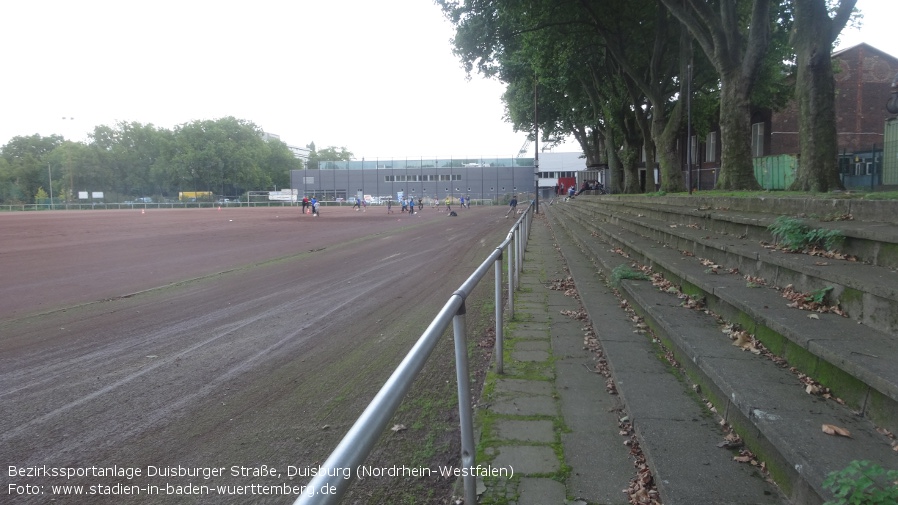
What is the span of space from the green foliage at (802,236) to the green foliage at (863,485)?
2.82 metres

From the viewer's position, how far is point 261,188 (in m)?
112

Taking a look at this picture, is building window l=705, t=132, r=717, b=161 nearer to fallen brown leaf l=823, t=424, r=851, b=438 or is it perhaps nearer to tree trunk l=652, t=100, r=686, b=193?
tree trunk l=652, t=100, r=686, b=193

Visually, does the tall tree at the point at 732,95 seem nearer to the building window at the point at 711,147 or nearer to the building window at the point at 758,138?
the building window at the point at 758,138

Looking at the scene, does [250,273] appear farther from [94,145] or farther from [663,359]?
[94,145]

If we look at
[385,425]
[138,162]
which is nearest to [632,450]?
[385,425]

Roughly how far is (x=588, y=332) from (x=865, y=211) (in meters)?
2.70

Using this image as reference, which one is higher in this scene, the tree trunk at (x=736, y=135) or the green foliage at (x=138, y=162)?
the green foliage at (x=138, y=162)

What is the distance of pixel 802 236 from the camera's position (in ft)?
15.6

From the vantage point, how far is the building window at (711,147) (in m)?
36.9

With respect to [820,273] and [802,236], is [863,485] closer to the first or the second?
[820,273]

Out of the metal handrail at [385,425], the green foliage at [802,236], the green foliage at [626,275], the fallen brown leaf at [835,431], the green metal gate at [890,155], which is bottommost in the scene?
the fallen brown leaf at [835,431]

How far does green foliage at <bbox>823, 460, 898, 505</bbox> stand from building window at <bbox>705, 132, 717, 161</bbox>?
38366 millimetres

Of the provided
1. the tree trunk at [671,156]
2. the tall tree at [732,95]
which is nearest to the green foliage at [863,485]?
the tall tree at [732,95]

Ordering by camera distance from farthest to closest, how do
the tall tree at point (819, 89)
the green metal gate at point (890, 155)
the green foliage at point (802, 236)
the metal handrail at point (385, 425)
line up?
the green metal gate at point (890, 155), the tall tree at point (819, 89), the green foliage at point (802, 236), the metal handrail at point (385, 425)
